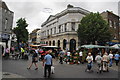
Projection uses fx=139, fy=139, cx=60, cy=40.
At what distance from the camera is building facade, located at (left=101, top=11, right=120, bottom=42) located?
35844mm

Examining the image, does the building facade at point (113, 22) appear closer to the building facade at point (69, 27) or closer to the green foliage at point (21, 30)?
the building facade at point (69, 27)

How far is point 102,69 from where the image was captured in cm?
1248

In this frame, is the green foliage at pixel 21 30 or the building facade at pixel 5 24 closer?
the building facade at pixel 5 24

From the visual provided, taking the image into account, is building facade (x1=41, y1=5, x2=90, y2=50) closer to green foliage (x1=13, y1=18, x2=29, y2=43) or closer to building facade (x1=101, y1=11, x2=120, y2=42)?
building facade (x1=101, y1=11, x2=120, y2=42)

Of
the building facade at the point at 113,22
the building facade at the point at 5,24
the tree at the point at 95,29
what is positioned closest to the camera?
the building facade at the point at 5,24

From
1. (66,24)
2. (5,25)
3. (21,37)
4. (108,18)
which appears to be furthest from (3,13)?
(108,18)

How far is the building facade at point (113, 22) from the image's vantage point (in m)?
35.8

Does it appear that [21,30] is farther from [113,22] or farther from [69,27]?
[113,22]

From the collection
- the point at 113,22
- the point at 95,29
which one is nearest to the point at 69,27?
the point at 95,29

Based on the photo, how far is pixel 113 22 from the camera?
37.2 m

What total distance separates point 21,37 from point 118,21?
26753 millimetres

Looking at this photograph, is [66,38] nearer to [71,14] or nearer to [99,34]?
[71,14]

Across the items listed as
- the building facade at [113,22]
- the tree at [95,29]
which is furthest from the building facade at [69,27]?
the building facade at [113,22]

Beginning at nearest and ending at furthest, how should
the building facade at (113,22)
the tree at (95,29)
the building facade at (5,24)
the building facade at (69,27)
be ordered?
the building facade at (5,24) → the tree at (95,29) → the building facade at (69,27) → the building facade at (113,22)
